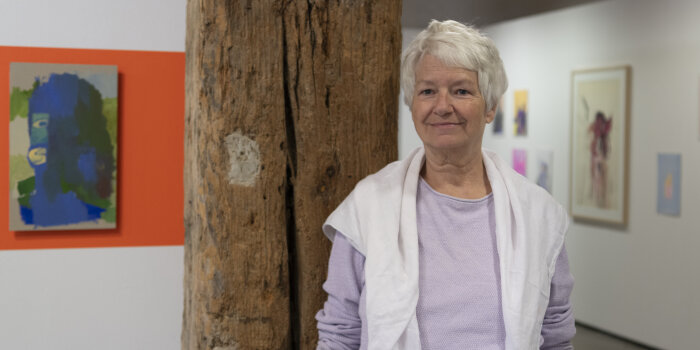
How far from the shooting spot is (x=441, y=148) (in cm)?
215

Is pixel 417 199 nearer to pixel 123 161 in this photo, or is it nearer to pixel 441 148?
pixel 441 148

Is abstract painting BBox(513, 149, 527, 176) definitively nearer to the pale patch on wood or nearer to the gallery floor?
the gallery floor

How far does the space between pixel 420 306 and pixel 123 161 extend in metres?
1.97

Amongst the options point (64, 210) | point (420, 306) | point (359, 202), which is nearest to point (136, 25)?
point (64, 210)

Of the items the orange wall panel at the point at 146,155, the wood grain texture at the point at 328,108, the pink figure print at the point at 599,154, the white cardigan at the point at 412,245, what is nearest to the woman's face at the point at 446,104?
the white cardigan at the point at 412,245

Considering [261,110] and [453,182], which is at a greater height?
[261,110]

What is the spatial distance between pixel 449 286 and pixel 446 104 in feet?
1.67

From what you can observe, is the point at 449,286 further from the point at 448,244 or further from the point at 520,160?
the point at 520,160

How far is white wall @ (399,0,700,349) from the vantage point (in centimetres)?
633

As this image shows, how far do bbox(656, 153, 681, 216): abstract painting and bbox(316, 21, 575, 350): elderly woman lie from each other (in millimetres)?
4664

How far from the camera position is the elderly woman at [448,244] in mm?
2078

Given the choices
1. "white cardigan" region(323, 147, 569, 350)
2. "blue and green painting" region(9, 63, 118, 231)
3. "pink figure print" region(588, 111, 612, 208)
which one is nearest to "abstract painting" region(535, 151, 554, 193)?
"pink figure print" region(588, 111, 612, 208)

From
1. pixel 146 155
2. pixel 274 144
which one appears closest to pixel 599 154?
pixel 146 155

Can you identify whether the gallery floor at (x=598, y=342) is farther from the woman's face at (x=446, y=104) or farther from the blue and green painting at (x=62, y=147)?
the woman's face at (x=446, y=104)
